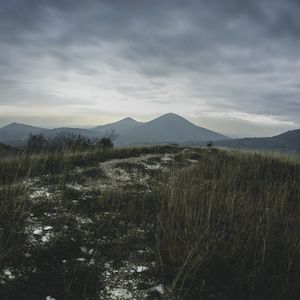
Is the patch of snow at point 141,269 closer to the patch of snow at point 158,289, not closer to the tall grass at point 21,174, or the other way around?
the patch of snow at point 158,289

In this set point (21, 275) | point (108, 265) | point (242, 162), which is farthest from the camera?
point (242, 162)

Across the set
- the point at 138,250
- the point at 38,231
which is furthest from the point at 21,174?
the point at 138,250

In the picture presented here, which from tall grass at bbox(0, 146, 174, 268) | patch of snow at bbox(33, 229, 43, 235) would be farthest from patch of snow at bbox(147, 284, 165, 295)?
patch of snow at bbox(33, 229, 43, 235)

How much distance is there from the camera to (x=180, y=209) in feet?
17.0

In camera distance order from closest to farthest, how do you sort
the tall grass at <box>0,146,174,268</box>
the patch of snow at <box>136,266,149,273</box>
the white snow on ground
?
the white snow on ground → the patch of snow at <box>136,266,149,273</box> → the tall grass at <box>0,146,174,268</box>

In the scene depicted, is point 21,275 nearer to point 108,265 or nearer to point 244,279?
point 108,265

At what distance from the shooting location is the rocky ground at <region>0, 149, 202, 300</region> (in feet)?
10.7

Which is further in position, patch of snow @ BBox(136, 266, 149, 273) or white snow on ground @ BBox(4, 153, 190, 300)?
patch of snow @ BBox(136, 266, 149, 273)

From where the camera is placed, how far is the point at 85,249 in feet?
13.6

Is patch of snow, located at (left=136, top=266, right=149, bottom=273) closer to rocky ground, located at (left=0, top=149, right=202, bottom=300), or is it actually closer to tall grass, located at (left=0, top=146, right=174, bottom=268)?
rocky ground, located at (left=0, top=149, right=202, bottom=300)

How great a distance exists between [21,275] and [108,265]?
0.97 meters

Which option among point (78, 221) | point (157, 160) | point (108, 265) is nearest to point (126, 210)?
point (78, 221)

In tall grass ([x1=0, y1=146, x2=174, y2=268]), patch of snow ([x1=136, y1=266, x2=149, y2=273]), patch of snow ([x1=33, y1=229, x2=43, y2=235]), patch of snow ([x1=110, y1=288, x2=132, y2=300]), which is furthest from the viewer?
patch of snow ([x1=33, y1=229, x2=43, y2=235])

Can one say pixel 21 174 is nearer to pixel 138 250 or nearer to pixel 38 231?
pixel 38 231
